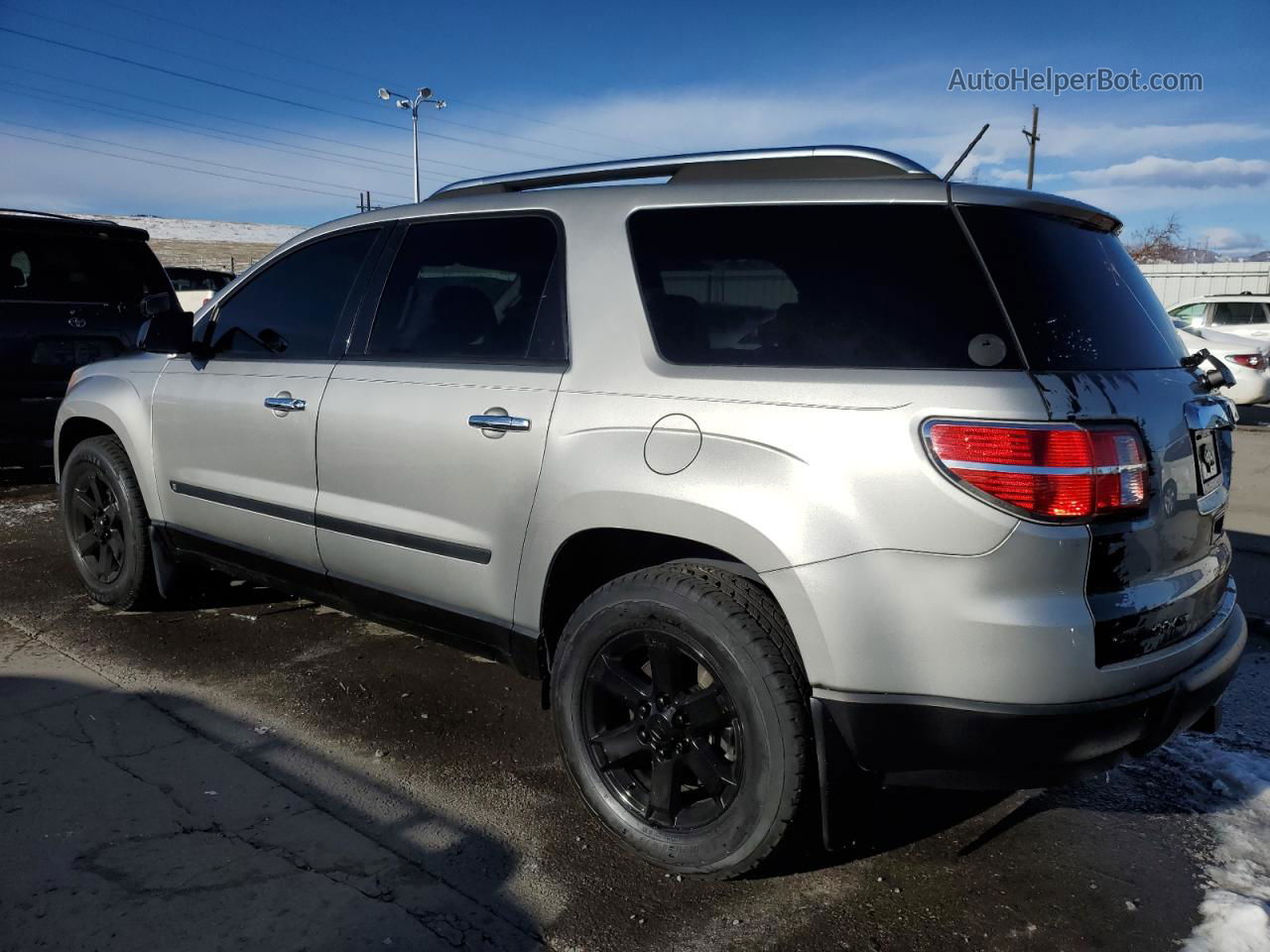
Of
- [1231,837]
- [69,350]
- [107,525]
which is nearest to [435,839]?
[1231,837]

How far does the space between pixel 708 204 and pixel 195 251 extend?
1613 inches

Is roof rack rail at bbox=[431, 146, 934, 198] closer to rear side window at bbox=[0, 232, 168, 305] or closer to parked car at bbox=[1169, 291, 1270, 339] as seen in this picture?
rear side window at bbox=[0, 232, 168, 305]

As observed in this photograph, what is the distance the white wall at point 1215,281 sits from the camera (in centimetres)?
3231

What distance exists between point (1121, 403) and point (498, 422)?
163 cm

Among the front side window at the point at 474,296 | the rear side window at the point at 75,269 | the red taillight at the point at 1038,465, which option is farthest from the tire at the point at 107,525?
the red taillight at the point at 1038,465

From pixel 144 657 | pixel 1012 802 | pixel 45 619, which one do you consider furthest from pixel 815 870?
pixel 45 619

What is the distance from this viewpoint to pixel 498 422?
2912mm

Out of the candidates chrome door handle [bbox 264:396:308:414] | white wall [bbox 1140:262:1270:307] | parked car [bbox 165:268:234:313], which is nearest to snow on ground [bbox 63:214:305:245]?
parked car [bbox 165:268:234:313]

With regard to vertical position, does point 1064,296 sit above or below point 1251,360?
above

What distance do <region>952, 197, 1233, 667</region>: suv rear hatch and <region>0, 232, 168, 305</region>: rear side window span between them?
20.6 ft

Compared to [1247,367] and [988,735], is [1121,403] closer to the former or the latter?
[988,735]

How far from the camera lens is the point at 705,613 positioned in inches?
95.8

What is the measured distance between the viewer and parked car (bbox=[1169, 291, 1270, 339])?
18141mm

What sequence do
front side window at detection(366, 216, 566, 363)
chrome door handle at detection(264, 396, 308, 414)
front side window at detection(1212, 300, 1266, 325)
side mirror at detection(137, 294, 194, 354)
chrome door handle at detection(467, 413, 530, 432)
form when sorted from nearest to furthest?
chrome door handle at detection(467, 413, 530, 432)
front side window at detection(366, 216, 566, 363)
chrome door handle at detection(264, 396, 308, 414)
side mirror at detection(137, 294, 194, 354)
front side window at detection(1212, 300, 1266, 325)
